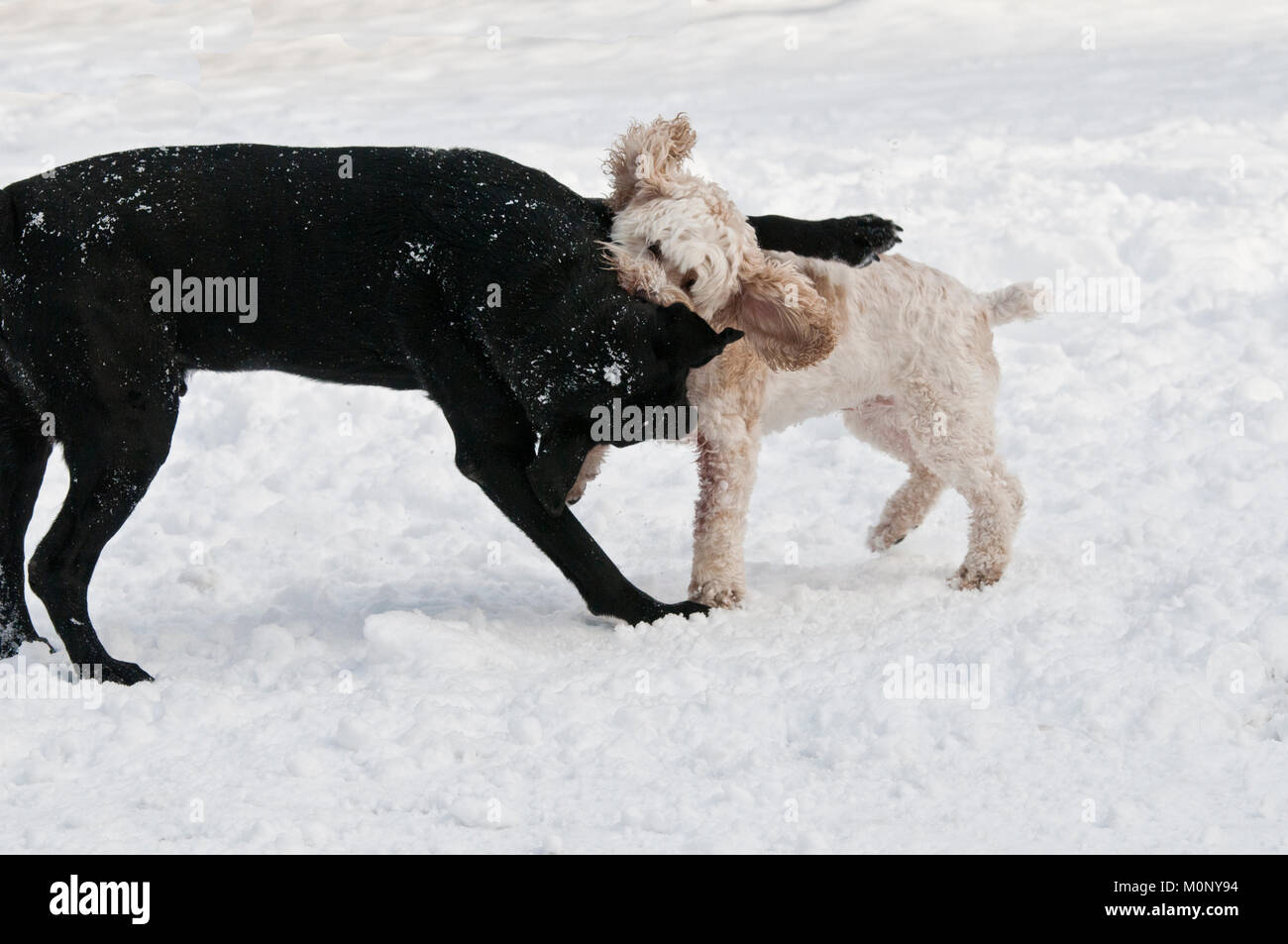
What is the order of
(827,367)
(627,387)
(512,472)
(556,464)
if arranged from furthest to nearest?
(827,367)
(512,472)
(556,464)
(627,387)

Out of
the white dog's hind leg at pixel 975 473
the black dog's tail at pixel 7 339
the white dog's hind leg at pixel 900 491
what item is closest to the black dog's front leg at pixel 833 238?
the white dog's hind leg at pixel 975 473

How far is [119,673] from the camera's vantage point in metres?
4.84

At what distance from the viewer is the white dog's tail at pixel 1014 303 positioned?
6.00 meters

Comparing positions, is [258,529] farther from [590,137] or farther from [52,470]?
[590,137]

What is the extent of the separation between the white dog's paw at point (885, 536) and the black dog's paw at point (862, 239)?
1.33 metres

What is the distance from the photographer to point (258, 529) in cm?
674

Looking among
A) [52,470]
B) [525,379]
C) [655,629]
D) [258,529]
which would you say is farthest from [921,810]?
[52,470]

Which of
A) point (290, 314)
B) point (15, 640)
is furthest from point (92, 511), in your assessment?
point (290, 314)

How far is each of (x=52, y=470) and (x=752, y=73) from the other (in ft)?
31.2

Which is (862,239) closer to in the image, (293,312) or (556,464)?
(556,464)

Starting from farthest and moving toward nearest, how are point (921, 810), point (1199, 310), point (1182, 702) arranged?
point (1199, 310)
point (1182, 702)
point (921, 810)

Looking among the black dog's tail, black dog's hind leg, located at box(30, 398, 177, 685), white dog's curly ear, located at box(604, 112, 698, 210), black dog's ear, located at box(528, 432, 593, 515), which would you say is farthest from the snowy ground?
white dog's curly ear, located at box(604, 112, 698, 210)

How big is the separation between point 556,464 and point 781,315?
907mm

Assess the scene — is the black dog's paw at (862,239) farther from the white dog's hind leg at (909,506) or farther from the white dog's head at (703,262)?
the white dog's hind leg at (909,506)
